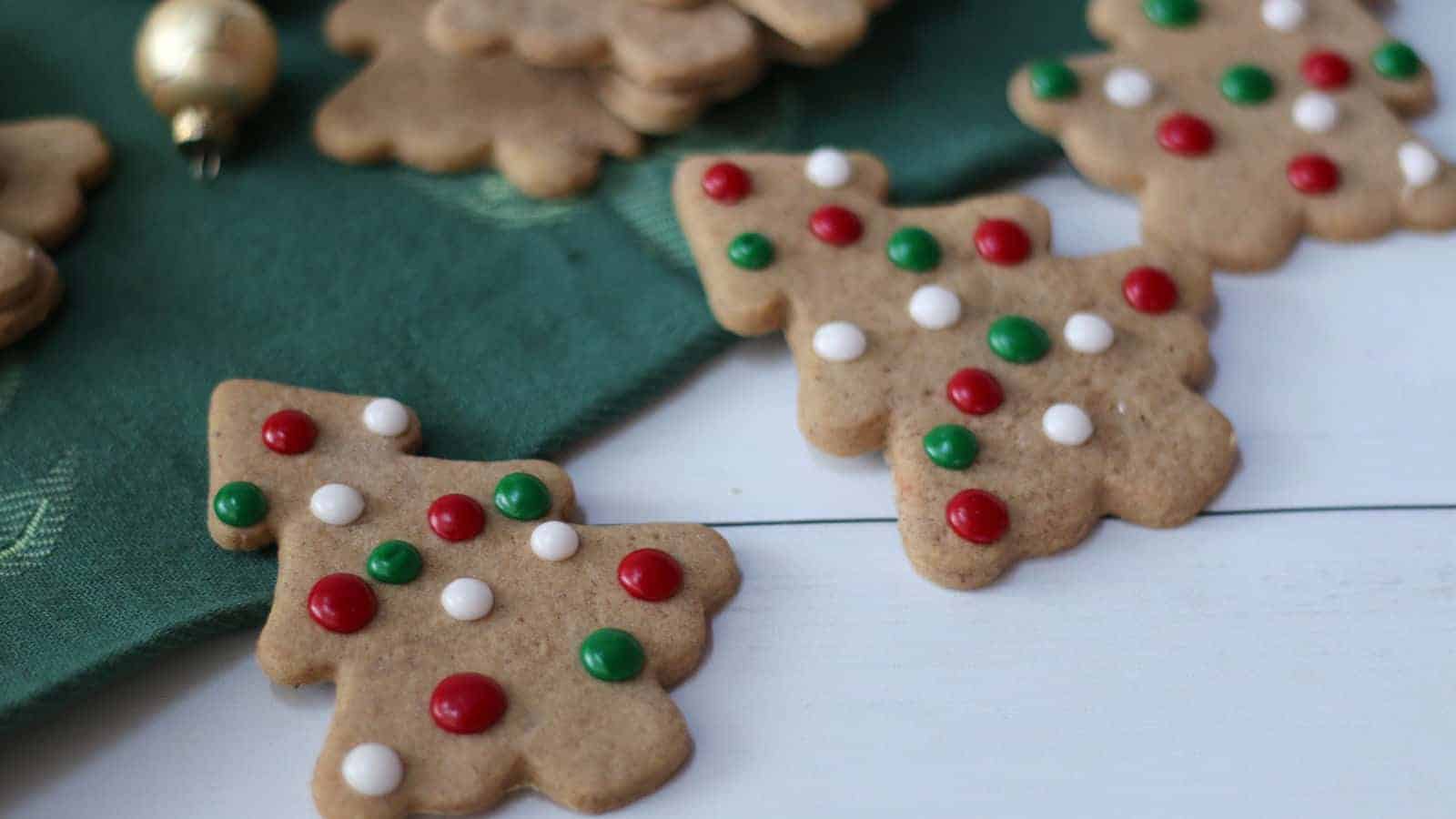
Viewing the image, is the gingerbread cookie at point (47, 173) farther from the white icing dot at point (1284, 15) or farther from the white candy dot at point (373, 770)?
the white icing dot at point (1284, 15)

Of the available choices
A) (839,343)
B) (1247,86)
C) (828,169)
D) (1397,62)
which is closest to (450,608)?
(839,343)

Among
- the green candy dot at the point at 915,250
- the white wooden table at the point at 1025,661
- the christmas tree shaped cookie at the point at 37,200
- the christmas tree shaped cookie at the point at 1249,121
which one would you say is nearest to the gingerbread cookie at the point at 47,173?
the christmas tree shaped cookie at the point at 37,200

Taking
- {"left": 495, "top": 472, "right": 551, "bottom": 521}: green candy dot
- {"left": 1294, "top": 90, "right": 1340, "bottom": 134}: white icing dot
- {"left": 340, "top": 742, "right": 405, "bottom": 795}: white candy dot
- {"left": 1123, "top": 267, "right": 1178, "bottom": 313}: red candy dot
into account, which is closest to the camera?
{"left": 340, "top": 742, "right": 405, "bottom": 795}: white candy dot

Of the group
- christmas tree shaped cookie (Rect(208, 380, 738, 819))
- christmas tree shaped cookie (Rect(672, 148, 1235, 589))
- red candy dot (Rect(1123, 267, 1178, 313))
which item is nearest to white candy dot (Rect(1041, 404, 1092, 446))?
christmas tree shaped cookie (Rect(672, 148, 1235, 589))

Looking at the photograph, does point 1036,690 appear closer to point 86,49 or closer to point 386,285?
point 386,285

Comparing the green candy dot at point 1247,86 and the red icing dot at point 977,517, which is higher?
the green candy dot at point 1247,86

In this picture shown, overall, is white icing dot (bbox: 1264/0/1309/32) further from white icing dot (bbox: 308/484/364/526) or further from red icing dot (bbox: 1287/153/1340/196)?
white icing dot (bbox: 308/484/364/526)

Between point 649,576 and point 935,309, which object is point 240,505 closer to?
point 649,576
